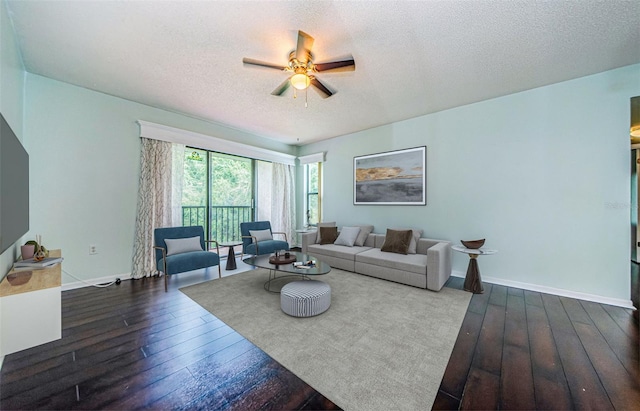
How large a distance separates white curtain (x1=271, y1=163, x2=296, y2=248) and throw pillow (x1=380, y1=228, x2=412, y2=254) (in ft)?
9.82

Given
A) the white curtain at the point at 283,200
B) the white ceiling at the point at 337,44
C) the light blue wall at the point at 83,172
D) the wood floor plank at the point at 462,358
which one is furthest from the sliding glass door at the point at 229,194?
the wood floor plank at the point at 462,358

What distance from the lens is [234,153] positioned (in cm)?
506

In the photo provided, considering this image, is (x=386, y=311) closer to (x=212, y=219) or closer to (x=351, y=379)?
(x=351, y=379)

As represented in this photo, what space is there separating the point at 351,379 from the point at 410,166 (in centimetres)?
375

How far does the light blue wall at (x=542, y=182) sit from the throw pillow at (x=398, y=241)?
1.97 ft

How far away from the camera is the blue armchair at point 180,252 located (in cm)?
331

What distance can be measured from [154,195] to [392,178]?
437 cm

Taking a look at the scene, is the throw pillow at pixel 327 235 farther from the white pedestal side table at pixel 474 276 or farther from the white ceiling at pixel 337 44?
the white ceiling at pixel 337 44

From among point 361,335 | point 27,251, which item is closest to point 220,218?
point 27,251

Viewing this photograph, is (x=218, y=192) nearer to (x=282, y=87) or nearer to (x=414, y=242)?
(x=282, y=87)

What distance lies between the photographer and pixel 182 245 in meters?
3.71

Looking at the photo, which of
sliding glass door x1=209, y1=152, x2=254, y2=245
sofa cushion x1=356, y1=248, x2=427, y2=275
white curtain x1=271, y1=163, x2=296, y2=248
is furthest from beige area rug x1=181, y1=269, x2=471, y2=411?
white curtain x1=271, y1=163, x2=296, y2=248

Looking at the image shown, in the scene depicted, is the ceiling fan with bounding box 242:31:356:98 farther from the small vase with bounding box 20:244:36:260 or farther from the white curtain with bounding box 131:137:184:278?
the small vase with bounding box 20:244:36:260

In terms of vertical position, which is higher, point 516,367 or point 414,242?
point 414,242
